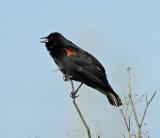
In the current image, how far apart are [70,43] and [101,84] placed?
164cm

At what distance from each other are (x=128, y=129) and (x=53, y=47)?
624cm

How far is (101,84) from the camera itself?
414 inches

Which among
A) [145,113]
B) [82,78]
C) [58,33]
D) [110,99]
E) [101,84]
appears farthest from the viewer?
[58,33]

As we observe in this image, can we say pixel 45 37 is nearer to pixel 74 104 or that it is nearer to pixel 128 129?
pixel 74 104

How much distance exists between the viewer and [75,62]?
37.6ft

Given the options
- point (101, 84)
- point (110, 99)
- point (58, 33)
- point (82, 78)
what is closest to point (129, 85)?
point (110, 99)

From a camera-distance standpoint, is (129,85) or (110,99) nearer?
(129,85)

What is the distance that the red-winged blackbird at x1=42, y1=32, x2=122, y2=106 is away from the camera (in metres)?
11.0

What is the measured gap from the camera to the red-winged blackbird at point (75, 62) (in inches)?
432

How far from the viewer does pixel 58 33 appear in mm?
12125

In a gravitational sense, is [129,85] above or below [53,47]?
above

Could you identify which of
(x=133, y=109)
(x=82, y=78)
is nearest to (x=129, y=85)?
(x=133, y=109)

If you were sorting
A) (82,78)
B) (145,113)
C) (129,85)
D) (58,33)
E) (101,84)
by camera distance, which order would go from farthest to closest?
(58,33)
(82,78)
(101,84)
(129,85)
(145,113)

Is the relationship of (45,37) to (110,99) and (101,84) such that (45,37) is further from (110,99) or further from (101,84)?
(110,99)
